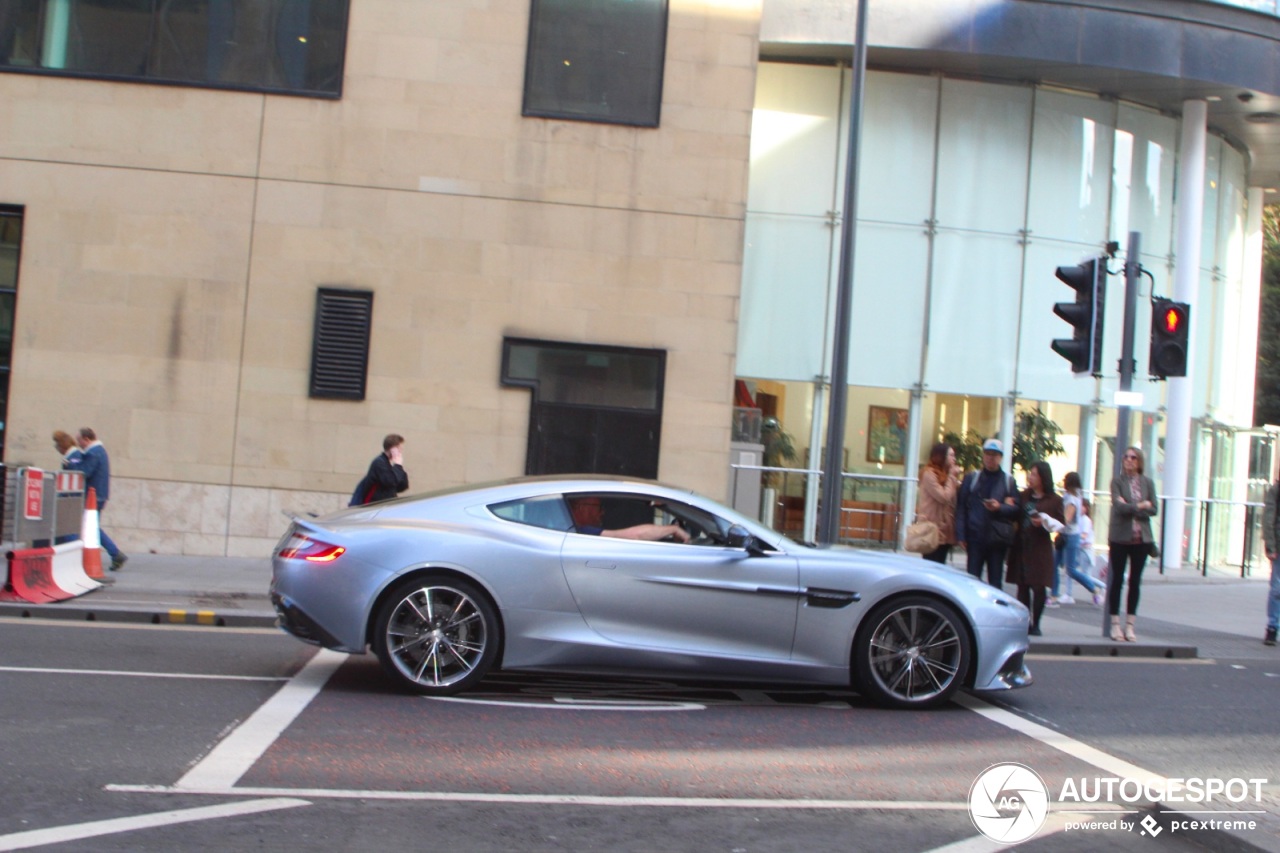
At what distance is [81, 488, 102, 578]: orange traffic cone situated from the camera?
489 inches

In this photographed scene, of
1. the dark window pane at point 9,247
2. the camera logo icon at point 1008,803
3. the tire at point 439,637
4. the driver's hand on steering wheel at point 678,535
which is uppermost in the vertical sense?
the dark window pane at point 9,247

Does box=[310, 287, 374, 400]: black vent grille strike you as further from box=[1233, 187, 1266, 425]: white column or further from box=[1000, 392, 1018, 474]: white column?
box=[1233, 187, 1266, 425]: white column

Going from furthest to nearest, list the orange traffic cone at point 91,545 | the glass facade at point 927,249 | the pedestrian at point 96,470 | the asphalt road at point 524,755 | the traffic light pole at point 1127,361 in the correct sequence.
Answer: the glass facade at point 927,249, the pedestrian at point 96,470, the orange traffic cone at point 91,545, the traffic light pole at point 1127,361, the asphalt road at point 524,755

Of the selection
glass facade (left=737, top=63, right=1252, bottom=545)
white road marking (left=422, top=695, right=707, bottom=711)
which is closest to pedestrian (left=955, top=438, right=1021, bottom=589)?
white road marking (left=422, top=695, right=707, bottom=711)

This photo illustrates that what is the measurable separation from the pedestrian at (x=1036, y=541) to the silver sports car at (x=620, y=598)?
11.7 ft

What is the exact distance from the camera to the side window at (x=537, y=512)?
8.10 m

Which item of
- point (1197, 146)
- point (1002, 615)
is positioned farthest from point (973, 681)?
point (1197, 146)

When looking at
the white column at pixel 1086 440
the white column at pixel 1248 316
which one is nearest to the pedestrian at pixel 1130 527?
the white column at pixel 1086 440

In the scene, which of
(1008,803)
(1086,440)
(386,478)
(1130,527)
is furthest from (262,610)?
(1086,440)

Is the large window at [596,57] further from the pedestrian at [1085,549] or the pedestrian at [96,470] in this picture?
the pedestrian at [1085,549]

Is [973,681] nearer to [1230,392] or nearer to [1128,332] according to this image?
[1128,332]

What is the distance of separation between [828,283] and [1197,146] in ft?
22.9

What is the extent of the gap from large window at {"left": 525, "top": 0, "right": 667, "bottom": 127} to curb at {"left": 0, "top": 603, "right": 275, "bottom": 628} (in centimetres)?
813

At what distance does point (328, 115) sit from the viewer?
52.9 ft
